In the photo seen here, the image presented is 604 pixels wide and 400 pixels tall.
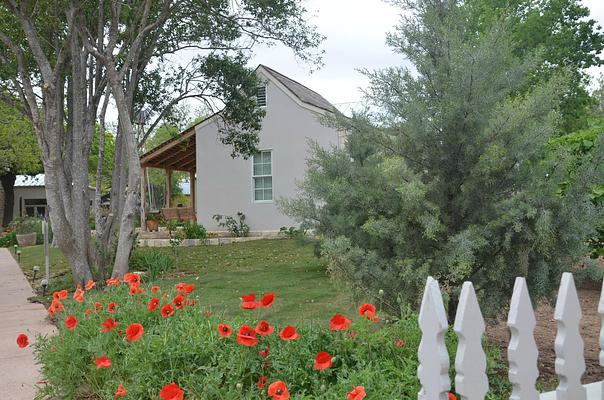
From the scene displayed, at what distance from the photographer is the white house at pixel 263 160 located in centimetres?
1916

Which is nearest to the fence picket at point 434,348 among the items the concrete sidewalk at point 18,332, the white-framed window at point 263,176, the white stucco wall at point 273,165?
the concrete sidewalk at point 18,332

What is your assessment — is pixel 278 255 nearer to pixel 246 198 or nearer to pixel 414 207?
pixel 246 198

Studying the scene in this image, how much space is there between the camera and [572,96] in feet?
88.7

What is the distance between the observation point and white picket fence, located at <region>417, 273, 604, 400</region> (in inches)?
77.3

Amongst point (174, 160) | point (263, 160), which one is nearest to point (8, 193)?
point (174, 160)

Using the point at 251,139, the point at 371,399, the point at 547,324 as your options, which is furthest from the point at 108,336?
the point at 251,139

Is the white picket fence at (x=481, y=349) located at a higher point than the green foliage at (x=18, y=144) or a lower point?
lower

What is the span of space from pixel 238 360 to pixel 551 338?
141 inches

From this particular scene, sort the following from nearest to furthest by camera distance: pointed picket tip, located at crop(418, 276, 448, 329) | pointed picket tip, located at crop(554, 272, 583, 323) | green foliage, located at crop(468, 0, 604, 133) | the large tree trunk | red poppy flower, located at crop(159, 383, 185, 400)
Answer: pointed picket tip, located at crop(418, 276, 448, 329), pointed picket tip, located at crop(554, 272, 583, 323), red poppy flower, located at crop(159, 383, 185, 400), green foliage, located at crop(468, 0, 604, 133), the large tree trunk

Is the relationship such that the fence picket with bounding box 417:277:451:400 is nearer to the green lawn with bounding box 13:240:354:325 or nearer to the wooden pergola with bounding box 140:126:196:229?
the green lawn with bounding box 13:240:354:325

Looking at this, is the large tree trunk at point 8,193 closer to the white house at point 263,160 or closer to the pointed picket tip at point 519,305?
the white house at point 263,160

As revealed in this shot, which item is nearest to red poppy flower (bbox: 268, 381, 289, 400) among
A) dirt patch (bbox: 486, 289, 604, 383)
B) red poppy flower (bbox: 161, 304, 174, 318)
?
red poppy flower (bbox: 161, 304, 174, 318)

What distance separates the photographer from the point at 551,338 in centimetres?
521

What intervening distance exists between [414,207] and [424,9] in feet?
5.53
